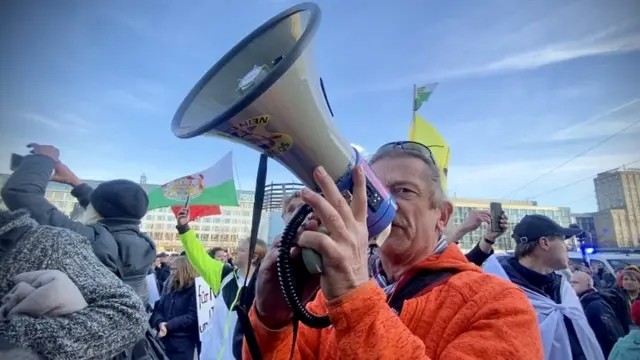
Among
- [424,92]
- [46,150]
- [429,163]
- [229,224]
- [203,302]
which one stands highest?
[229,224]

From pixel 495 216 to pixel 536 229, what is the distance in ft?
1.26

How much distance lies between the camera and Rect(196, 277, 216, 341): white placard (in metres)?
4.38

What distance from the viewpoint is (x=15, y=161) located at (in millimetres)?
2229

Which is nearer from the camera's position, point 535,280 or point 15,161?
point 15,161

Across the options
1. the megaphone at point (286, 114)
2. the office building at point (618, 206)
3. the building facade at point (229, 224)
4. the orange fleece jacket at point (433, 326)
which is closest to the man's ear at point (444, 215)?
the orange fleece jacket at point (433, 326)

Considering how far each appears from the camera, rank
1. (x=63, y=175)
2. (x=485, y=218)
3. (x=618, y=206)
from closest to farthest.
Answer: (x=63, y=175), (x=485, y=218), (x=618, y=206)

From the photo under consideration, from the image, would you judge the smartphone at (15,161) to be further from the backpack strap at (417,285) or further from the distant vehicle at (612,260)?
the distant vehicle at (612,260)

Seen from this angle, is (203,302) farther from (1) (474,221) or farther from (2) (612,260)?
(2) (612,260)

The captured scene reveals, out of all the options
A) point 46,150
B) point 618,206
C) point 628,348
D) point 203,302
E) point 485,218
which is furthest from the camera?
point 618,206

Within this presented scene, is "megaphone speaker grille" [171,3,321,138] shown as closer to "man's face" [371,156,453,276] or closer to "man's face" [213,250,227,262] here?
"man's face" [371,156,453,276]

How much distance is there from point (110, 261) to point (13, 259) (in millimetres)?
784

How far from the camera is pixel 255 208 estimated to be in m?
1.25

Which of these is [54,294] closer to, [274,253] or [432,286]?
[274,253]

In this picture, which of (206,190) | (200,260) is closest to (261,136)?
(200,260)
